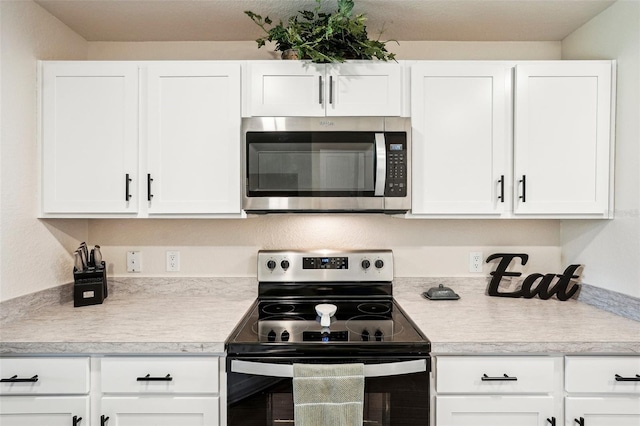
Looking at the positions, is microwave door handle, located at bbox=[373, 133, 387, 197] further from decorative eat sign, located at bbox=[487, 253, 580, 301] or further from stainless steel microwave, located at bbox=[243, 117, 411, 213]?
decorative eat sign, located at bbox=[487, 253, 580, 301]

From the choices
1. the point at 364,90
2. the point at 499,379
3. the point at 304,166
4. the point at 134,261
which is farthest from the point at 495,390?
the point at 134,261

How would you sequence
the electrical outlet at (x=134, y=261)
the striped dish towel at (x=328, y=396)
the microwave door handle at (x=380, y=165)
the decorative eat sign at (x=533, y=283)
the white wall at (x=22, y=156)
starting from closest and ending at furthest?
1. the striped dish towel at (x=328, y=396)
2. the white wall at (x=22, y=156)
3. the microwave door handle at (x=380, y=165)
4. the decorative eat sign at (x=533, y=283)
5. the electrical outlet at (x=134, y=261)

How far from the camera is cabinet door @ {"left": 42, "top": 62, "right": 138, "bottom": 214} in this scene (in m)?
1.86

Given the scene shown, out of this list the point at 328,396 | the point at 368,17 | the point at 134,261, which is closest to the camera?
the point at 328,396

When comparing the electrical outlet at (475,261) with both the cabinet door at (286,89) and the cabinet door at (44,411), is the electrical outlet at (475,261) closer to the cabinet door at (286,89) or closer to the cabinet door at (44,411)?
the cabinet door at (286,89)

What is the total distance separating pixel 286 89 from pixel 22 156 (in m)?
1.29

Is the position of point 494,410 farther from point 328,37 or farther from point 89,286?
point 89,286

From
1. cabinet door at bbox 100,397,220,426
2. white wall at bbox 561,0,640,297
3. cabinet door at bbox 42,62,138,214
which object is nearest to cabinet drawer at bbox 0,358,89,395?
cabinet door at bbox 100,397,220,426

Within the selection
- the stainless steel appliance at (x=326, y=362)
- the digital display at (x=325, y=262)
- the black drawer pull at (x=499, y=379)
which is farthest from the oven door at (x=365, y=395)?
the digital display at (x=325, y=262)

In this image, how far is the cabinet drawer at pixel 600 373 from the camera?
149 centimetres

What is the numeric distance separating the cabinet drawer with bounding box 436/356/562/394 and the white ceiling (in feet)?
5.34

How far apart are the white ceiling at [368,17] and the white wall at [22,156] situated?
5.9 inches

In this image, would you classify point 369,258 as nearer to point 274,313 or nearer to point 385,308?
point 385,308

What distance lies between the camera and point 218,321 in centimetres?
171
